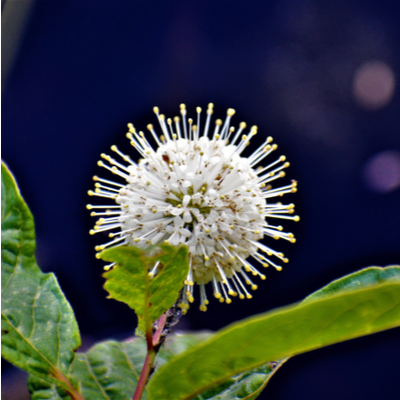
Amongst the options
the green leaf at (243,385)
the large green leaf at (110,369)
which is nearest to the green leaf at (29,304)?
the large green leaf at (110,369)

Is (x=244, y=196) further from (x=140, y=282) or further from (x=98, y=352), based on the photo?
(x=98, y=352)

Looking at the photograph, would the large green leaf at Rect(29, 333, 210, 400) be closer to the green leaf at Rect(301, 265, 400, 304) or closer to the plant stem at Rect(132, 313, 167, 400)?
the plant stem at Rect(132, 313, 167, 400)

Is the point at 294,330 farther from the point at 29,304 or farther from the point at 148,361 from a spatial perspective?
the point at 29,304

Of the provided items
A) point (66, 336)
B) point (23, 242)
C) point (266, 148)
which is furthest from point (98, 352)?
point (266, 148)

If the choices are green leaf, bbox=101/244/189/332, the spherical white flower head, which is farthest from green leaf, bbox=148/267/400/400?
the spherical white flower head

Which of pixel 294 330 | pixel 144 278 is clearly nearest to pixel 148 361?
pixel 144 278

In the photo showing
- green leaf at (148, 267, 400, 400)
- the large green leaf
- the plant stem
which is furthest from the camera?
the large green leaf
